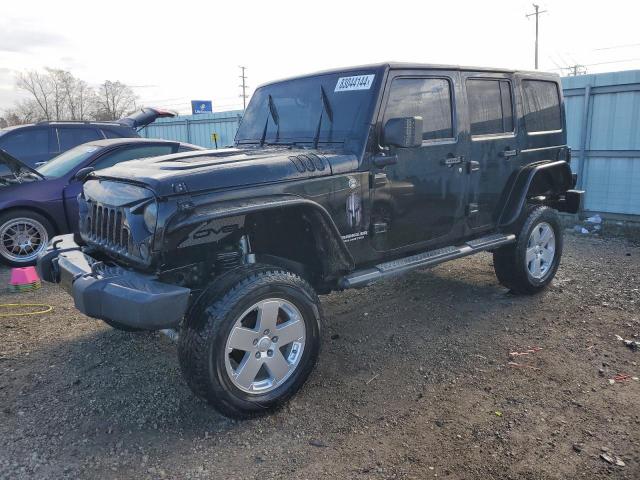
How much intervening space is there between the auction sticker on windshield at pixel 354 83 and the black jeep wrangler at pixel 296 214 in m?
0.02

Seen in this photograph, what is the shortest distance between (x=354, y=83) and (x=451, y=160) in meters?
1.08

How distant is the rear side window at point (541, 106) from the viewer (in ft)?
17.0

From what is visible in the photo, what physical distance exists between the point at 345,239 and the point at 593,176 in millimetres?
7453

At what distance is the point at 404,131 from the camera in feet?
11.8

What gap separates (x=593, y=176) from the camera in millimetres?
9266

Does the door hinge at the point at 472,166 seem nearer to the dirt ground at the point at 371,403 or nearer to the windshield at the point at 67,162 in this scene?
the dirt ground at the point at 371,403

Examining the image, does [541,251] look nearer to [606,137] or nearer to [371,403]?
[371,403]

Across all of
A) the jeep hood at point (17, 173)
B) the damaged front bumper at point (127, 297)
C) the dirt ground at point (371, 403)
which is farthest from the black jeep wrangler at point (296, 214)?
the jeep hood at point (17, 173)

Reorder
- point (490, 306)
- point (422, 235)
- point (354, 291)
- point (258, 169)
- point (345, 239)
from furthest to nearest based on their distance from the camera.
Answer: point (354, 291), point (490, 306), point (422, 235), point (345, 239), point (258, 169)

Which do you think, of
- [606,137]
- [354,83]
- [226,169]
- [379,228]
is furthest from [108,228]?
[606,137]

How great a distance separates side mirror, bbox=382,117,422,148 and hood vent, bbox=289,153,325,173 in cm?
55

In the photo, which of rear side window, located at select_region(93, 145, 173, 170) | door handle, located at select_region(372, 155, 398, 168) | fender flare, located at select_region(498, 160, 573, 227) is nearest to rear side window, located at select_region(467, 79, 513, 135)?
fender flare, located at select_region(498, 160, 573, 227)

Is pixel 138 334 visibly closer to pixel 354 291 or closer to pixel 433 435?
pixel 354 291

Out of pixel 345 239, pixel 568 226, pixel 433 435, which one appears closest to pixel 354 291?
pixel 345 239
